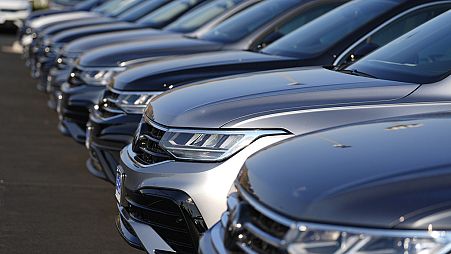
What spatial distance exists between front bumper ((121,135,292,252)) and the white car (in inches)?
816

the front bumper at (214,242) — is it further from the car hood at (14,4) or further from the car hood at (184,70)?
the car hood at (14,4)

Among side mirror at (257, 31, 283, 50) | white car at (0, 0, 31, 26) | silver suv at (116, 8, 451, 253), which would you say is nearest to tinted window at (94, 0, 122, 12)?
side mirror at (257, 31, 283, 50)

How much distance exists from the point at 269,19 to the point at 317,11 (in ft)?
1.39

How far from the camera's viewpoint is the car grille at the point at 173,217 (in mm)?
4629

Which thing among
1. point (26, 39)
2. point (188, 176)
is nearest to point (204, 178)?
point (188, 176)

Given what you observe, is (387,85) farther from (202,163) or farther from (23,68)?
(23,68)

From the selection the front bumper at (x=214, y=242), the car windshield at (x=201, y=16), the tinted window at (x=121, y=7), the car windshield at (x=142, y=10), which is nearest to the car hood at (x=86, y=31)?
the car windshield at (x=142, y=10)

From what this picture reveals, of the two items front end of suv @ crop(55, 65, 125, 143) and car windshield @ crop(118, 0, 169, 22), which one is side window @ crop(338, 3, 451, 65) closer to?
front end of suv @ crop(55, 65, 125, 143)

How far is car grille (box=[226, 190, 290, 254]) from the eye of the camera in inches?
117

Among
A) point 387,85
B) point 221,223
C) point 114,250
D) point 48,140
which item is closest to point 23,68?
point 48,140

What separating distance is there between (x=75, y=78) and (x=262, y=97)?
3963mm

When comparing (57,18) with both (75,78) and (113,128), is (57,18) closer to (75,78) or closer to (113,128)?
(75,78)

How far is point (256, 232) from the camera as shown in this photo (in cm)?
310

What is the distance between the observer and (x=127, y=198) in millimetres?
5137
